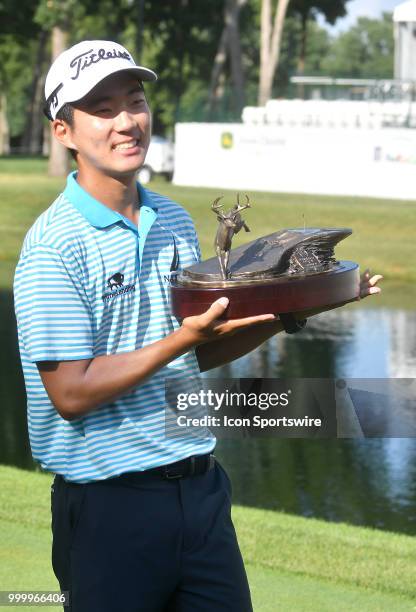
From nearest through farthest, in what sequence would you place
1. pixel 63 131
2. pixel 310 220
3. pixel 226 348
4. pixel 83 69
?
1. pixel 83 69
2. pixel 63 131
3. pixel 226 348
4. pixel 310 220

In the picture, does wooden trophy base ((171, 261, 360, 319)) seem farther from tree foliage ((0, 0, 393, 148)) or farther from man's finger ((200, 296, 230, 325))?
tree foliage ((0, 0, 393, 148))

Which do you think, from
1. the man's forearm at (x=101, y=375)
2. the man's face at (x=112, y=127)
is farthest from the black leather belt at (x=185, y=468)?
the man's face at (x=112, y=127)

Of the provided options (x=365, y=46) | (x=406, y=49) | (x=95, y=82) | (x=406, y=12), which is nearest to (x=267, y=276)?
(x=95, y=82)

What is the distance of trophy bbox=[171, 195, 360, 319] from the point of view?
2961 mm

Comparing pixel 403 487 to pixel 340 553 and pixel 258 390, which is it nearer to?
pixel 340 553

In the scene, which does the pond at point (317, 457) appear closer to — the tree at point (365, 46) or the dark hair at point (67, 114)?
the dark hair at point (67, 114)

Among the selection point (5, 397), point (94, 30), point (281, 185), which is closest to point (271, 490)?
point (5, 397)

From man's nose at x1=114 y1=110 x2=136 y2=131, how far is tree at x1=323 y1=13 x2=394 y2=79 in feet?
527

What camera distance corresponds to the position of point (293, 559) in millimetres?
6133

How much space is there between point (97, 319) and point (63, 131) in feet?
1.54

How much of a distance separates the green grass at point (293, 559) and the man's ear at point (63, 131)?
2241 mm

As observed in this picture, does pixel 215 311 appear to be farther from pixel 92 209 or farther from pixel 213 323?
pixel 92 209

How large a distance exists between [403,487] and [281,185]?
104 ft

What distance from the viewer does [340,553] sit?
6367mm
